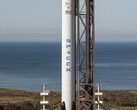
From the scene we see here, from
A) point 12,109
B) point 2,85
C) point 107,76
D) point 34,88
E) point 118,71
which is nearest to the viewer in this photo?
point 12,109

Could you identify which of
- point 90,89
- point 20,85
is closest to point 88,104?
point 90,89

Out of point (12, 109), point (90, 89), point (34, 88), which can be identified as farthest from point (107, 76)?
point (90, 89)

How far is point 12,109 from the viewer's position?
3356cm

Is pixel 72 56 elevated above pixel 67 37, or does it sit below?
below

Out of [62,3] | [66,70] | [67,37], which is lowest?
[66,70]

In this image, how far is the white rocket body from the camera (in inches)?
837

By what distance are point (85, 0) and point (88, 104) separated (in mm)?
7550

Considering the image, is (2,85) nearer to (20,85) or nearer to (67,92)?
(20,85)

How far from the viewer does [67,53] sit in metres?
21.3

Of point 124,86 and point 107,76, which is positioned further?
point 107,76

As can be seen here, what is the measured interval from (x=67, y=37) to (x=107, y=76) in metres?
75.5

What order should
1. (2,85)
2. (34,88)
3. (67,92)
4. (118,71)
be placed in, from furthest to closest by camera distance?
(118,71) → (2,85) → (34,88) → (67,92)

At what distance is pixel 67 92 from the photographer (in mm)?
21281

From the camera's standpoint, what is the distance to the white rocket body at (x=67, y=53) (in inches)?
837
